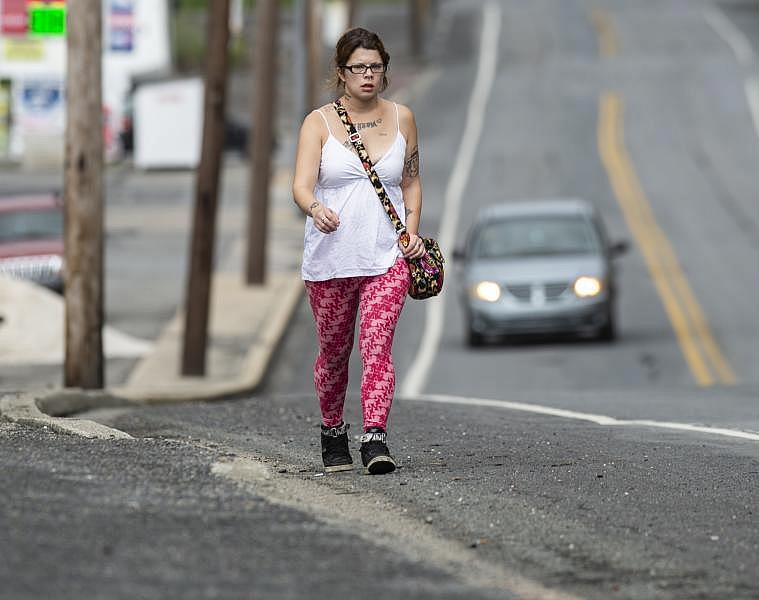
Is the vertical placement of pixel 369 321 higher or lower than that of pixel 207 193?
higher

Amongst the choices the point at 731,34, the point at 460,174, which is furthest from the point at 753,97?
the point at 731,34

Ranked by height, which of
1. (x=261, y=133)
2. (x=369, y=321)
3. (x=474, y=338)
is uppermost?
(x=369, y=321)

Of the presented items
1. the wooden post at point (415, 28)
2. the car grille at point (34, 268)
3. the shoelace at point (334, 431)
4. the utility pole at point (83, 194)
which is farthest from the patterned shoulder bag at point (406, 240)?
the wooden post at point (415, 28)

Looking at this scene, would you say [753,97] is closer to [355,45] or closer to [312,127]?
[355,45]

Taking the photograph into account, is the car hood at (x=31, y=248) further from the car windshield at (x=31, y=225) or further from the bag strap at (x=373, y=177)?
the bag strap at (x=373, y=177)

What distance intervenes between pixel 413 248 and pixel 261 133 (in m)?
22.0

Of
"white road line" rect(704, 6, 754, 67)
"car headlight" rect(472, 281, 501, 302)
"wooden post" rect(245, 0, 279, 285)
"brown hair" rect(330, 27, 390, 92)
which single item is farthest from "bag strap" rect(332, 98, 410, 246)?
"white road line" rect(704, 6, 754, 67)

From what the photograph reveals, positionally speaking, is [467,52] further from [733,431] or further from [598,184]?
[733,431]

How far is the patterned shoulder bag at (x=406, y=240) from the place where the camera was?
8750 millimetres

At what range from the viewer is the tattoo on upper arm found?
8977 millimetres

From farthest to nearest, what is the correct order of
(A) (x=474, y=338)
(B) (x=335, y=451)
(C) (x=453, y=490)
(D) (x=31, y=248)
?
(D) (x=31, y=248), (A) (x=474, y=338), (B) (x=335, y=451), (C) (x=453, y=490)

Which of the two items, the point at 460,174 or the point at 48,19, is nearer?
the point at 48,19

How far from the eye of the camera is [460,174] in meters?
46.4

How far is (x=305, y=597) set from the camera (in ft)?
20.1
